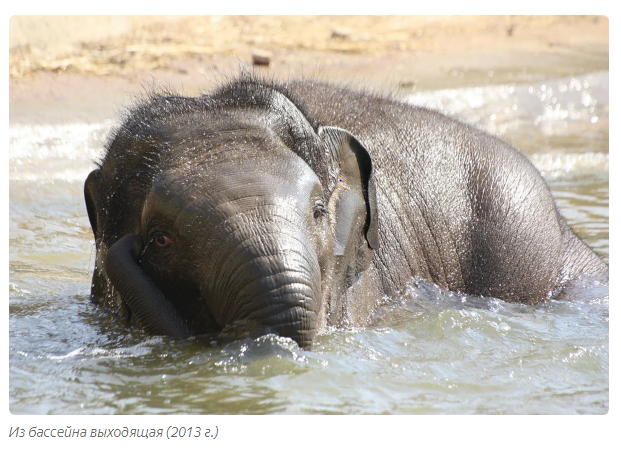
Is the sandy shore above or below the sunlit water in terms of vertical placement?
above

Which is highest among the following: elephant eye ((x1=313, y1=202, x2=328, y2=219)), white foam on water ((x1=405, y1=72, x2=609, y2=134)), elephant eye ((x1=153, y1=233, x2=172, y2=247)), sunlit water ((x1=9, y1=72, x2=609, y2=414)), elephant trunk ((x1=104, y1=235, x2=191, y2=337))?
white foam on water ((x1=405, y1=72, x2=609, y2=134))

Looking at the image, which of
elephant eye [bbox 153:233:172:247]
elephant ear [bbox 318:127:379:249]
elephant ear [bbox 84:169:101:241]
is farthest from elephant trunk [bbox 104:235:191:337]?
elephant ear [bbox 318:127:379:249]

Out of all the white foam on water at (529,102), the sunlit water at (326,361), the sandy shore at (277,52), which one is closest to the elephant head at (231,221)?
the sunlit water at (326,361)

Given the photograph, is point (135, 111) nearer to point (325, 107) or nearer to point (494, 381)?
point (325, 107)

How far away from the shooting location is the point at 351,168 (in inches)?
178

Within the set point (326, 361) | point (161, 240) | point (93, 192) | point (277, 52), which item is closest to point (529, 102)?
point (277, 52)

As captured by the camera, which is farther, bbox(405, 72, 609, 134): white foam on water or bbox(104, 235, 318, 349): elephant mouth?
bbox(405, 72, 609, 134): white foam on water

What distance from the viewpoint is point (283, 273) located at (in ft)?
11.4

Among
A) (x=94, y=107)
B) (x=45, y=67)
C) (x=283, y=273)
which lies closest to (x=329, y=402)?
(x=283, y=273)

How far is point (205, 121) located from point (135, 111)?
1.81ft

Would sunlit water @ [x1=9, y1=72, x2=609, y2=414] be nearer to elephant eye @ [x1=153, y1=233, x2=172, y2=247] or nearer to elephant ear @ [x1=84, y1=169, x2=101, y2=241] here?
elephant eye @ [x1=153, y1=233, x2=172, y2=247]

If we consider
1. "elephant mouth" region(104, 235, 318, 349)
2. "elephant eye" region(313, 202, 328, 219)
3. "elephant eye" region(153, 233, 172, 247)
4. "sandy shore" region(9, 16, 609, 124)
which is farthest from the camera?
"sandy shore" region(9, 16, 609, 124)

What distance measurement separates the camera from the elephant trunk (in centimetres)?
391

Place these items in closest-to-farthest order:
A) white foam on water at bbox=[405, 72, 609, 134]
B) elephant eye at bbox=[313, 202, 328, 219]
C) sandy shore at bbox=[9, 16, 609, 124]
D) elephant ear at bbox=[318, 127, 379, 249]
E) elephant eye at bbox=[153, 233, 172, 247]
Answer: elephant eye at bbox=[153, 233, 172, 247] → elephant eye at bbox=[313, 202, 328, 219] → elephant ear at bbox=[318, 127, 379, 249] → sandy shore at bbox=[9, 16, 609, 124] → white foam on water at bbox=[405, 72, 609, 134]
